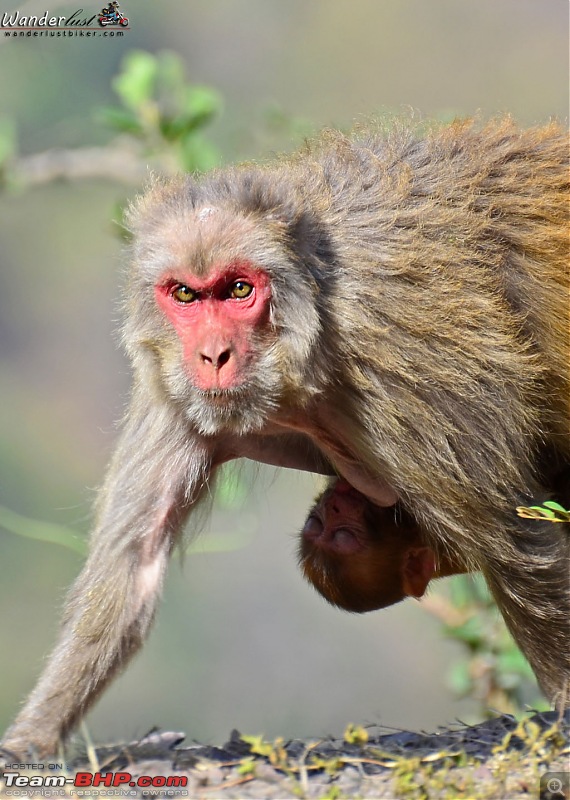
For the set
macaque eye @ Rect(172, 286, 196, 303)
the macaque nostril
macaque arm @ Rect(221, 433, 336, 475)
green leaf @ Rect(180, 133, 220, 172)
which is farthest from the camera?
green leaf @ Rect(180, 133, 220, 172)

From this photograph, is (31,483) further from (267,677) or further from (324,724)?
(324,724)

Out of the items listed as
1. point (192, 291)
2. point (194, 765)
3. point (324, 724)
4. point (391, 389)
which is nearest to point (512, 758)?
point (194, 765)

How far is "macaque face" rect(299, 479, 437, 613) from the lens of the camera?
6551 millimetres

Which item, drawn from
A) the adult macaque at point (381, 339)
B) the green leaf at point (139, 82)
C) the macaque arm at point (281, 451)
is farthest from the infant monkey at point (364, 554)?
the green leaf at point (139, 82)

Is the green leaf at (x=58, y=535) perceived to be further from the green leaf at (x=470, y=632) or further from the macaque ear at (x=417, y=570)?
the green leaf at (x=470, y=632)

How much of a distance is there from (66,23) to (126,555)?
424 centimetres

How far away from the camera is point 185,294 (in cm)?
561

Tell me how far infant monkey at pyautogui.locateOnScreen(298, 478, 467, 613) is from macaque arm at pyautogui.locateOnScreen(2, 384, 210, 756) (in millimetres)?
820

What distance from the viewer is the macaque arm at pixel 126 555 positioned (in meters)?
6.01

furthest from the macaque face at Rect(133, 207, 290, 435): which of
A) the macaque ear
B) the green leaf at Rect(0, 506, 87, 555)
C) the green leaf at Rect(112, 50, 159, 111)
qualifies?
the green leaf at Rect(112, 50, 159, 111)

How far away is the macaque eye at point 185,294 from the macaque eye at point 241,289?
0.67 feet

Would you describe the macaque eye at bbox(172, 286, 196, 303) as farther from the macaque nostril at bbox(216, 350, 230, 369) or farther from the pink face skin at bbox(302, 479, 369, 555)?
the pink face skin at bbox(302, 479, 369, 555)

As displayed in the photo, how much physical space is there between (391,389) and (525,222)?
1.22 meters

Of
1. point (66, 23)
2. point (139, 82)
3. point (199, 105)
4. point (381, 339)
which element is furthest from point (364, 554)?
point (66, 23)
